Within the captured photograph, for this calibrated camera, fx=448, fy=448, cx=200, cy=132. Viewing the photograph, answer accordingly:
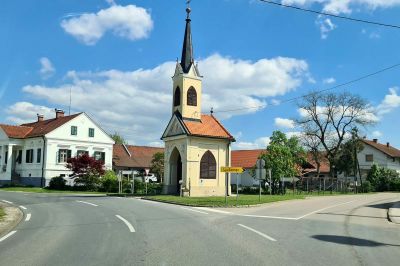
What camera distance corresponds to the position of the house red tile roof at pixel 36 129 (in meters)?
56.9

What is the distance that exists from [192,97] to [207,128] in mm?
3138

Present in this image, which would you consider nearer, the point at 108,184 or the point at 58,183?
the point at 108,184

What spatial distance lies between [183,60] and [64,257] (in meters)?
33.3

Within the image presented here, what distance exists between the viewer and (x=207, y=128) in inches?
1602

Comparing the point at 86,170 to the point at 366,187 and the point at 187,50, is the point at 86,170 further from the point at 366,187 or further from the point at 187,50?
the point at 366,187

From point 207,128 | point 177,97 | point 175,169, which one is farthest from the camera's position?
point 175,169

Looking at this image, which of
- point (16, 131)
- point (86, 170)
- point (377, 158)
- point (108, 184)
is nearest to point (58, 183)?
point (86, 170)

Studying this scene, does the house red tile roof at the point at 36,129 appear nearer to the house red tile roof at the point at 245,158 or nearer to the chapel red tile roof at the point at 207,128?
the chapel red tile roof at the point at 207,128

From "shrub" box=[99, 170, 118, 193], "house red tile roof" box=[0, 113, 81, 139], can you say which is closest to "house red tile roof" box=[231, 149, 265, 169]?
"shrub" box=[99, 170, 118, 193]

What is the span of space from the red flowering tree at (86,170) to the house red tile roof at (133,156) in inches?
761

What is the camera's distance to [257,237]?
495 inches

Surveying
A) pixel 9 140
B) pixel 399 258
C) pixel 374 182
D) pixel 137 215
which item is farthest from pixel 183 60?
pixel 374 182

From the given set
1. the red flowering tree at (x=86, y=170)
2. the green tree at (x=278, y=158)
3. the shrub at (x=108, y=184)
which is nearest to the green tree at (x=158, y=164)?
the red flowering tree at (x=86, y=170)

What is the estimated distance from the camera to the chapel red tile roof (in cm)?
3919
